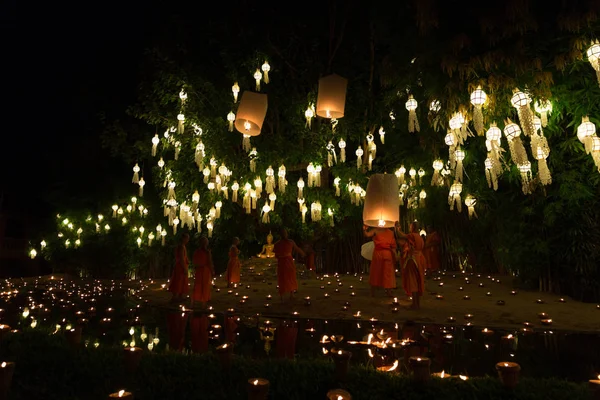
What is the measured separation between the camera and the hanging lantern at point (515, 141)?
4.96 m

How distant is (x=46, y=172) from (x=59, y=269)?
6.41m

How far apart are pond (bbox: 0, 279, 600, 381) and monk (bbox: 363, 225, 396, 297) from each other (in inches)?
71.9

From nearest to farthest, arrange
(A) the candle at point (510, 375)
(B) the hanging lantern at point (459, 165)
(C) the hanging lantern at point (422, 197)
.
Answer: (A) the candle at point (510, 375) < (B) the hanging lantern at point (459, 165) < (C) the hanging lantern at point (422, 197)

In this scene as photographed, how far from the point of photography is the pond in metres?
3.28

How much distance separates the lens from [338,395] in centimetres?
219

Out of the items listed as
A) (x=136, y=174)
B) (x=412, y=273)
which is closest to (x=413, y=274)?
(x=412, y=273)

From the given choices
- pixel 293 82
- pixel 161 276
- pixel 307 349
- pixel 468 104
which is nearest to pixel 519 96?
pixel 468 104

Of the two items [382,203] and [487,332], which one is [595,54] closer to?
[382,203]

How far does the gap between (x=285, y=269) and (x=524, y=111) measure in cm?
407

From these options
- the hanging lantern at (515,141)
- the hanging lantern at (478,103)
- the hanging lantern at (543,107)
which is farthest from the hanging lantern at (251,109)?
the hanging lantern at (543,107)

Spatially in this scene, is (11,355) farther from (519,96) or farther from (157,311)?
(519,96)

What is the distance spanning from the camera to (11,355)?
3131 millimetres

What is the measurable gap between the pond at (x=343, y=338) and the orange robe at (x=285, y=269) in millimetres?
1006

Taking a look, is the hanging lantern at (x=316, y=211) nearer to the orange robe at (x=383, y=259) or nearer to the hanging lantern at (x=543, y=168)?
the orange robe at (x=383, y=259)
